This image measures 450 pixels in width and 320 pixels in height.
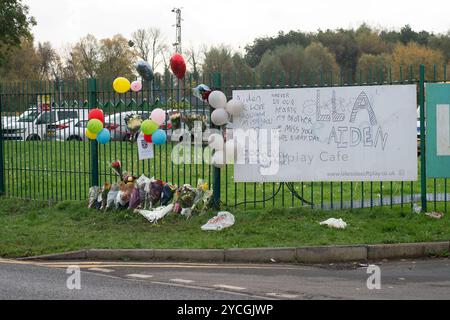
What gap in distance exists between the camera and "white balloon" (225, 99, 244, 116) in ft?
40.4

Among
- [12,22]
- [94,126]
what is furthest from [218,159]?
[12,22]

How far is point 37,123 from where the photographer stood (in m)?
15.0

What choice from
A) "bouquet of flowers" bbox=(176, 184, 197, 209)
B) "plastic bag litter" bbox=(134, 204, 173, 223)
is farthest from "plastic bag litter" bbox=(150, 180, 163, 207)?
"bouquet of flowers" bbox=(176, 184, 197, 209)

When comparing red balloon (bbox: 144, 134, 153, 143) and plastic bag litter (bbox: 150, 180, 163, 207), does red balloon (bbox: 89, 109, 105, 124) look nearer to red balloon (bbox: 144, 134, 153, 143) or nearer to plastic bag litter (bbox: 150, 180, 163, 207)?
red balloon (bbox: 144, 134, 153, 143)

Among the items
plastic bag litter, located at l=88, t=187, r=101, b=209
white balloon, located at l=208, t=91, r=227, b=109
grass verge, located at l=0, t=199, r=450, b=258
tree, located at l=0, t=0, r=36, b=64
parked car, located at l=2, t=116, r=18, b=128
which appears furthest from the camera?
tree, located at l=0, t=0, r=36, b=64

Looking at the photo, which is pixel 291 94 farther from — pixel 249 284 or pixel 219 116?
pixel 249 284

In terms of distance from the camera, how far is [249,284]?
8875 mm

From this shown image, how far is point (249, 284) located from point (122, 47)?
178 ft

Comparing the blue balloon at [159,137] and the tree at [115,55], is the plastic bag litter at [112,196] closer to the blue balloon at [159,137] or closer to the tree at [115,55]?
the blue balloon at [159,137]

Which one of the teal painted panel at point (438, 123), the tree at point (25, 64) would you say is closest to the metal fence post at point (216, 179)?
the teal painted panel at point (438, 123)

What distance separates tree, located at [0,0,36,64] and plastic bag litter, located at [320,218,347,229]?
Answer: 24041 mm

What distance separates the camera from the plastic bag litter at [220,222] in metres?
11.9

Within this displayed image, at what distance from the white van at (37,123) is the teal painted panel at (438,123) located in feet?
20.9
